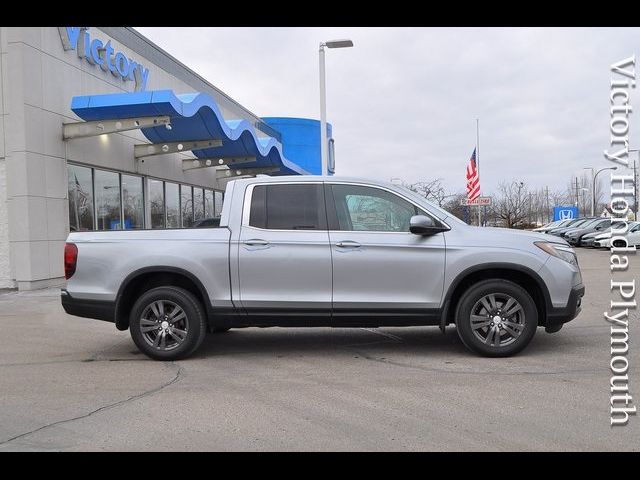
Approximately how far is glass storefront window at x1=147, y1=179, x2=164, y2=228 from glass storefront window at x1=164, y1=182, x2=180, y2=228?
0.42m

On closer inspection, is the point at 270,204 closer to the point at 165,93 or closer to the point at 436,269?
the point at 436,269

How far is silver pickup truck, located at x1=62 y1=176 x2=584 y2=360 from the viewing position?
238 inches

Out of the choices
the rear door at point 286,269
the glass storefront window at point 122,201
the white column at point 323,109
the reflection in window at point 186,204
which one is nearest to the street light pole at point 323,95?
the white column at point 323,109

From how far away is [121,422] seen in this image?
172 inches

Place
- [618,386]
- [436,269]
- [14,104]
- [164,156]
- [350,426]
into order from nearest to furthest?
1. [350,426]
2. [618,386]
3. [436,269]
4. [14,104]
5. [164,156]

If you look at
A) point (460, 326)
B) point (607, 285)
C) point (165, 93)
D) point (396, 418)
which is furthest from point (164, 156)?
point (396, 418)

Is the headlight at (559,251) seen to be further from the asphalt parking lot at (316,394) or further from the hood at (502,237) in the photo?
the asphalt parking lot at (316,394)

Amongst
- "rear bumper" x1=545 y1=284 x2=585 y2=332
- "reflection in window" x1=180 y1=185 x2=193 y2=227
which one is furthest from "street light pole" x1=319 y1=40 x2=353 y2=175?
"rear bumper" x1=545 y1=284 x2=585 y2=332

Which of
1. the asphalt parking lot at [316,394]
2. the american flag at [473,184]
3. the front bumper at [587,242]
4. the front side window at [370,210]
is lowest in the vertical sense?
the asphalt parking lot at [316,394]

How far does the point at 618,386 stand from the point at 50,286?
12.1 m

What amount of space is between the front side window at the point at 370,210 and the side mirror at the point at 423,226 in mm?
171

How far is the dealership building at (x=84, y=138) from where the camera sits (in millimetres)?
12539

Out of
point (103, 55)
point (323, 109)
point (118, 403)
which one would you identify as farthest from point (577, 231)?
point (118, 403)

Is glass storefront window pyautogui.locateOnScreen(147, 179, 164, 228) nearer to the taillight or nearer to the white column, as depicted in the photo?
the white column
